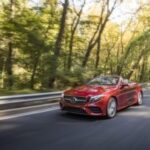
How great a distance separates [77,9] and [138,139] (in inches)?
1077

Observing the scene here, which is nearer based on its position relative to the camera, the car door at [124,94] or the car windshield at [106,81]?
the car door at [124,94]

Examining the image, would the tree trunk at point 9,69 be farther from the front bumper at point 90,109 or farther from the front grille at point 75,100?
the front bumper at point 90,109

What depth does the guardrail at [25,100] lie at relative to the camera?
11.1 m

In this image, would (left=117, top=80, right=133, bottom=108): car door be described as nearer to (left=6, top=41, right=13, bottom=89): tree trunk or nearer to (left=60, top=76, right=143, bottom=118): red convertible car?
(left=60, top=76, right=143, bottom=118): red convertible car

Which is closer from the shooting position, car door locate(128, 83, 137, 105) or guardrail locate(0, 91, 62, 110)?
guardrail locate(0, 91, 62, 110)

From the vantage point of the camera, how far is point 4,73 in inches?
941

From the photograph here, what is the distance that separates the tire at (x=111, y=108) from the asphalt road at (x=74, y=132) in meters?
0.20

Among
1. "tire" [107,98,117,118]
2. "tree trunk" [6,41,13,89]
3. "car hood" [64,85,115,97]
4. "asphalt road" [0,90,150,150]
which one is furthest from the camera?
"tree trunk" [6,41,13,89]

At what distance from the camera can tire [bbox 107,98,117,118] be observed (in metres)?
11.4

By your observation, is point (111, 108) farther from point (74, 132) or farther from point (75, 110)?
point (74, 132)

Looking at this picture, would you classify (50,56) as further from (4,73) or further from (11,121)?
(11,121)

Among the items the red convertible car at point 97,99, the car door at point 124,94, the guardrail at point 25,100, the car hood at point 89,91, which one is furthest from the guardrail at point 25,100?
the car door at point 124,94

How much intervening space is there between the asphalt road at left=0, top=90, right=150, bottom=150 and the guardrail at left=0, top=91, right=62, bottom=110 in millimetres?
803

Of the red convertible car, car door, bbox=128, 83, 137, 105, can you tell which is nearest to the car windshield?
the red convertible car
